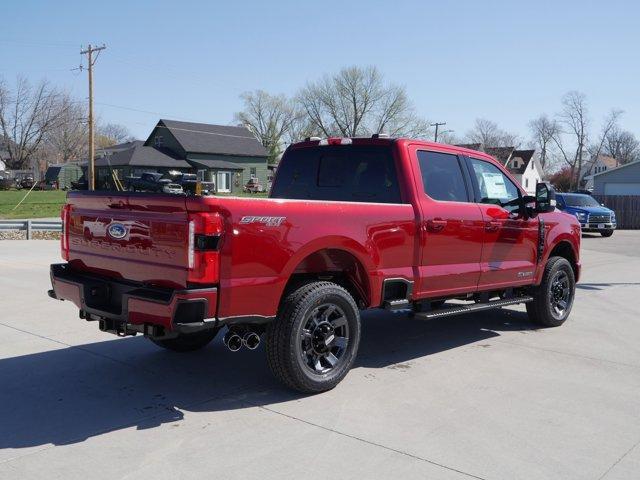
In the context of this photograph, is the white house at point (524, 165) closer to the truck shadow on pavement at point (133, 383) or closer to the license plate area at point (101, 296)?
the truck shadow on pavement at point (133, 383)

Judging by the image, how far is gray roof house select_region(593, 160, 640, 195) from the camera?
44.7 m

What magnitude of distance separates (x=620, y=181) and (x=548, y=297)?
42710mm

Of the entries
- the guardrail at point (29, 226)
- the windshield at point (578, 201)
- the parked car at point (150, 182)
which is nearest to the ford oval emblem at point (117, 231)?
the parked car at point (150, 182)

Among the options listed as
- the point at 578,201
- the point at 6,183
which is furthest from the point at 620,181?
the point at 6,183

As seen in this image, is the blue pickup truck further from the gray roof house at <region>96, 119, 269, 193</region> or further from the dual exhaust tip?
the gray roof house at <region>96, 119, 269, 193</region>

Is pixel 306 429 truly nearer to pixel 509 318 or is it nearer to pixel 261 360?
pixel 261 360

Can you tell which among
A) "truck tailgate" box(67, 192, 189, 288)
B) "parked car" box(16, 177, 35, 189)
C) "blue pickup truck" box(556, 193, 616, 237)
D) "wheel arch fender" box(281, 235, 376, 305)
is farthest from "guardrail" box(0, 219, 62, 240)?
"parked car" box(16, 177, 35, 189)

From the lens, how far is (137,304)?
14.2 feet

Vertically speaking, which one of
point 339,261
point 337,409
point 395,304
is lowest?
point 337,409

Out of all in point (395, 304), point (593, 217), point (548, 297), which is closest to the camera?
point (395, 304)

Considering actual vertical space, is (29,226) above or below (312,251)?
below

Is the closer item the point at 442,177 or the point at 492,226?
the point at 442,177

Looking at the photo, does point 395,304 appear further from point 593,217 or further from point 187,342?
point 593,217

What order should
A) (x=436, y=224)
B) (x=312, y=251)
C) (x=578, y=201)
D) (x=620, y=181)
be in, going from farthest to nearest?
(x=620, y=181)
(x=578, y=201)
(x=436, y=224)
(x=312, y=251)
